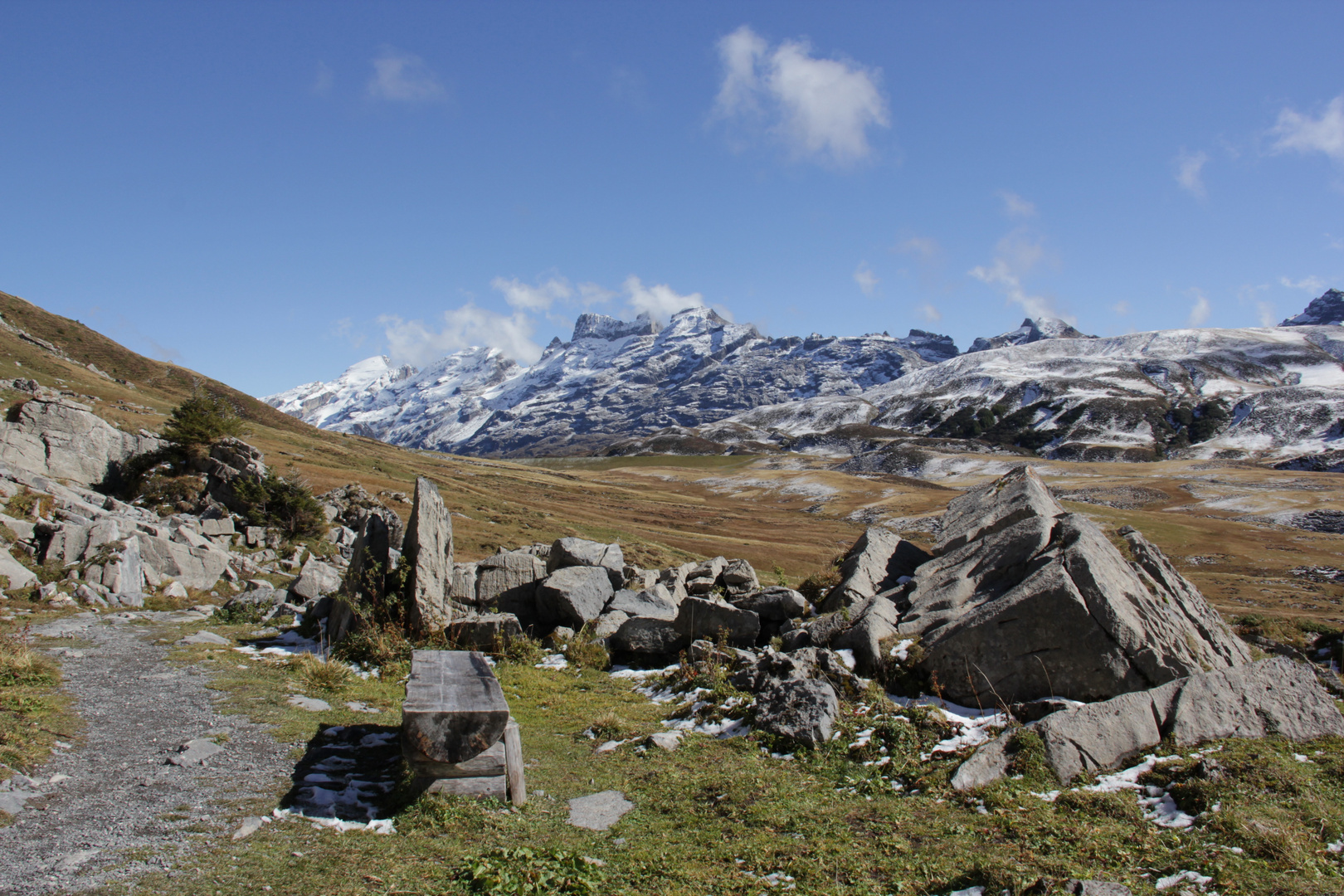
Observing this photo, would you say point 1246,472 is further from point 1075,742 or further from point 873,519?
point 1075,742

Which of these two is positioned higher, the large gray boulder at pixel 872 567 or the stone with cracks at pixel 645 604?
the large gray boulder at pixel 872 567

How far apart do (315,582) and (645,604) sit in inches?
452

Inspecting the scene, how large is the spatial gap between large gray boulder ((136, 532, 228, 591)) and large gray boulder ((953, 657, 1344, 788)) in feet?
74.8

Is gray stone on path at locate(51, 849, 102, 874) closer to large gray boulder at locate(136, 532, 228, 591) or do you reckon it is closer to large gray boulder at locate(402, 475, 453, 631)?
large gray boulder at locate(402, 475, 453, 631)

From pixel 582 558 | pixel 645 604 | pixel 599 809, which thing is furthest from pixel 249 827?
pixel 582 558

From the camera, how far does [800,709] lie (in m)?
9.98

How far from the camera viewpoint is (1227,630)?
12711mm

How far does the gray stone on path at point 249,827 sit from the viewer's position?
641cm

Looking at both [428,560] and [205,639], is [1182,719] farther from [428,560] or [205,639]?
[205,639]

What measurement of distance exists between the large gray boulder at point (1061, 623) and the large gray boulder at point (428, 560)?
10.3 metres

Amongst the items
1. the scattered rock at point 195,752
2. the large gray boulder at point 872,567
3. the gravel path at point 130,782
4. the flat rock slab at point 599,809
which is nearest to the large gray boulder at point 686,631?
the large gray boulder at point 872,567

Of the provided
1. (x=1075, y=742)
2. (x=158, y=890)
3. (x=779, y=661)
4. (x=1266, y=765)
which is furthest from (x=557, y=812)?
(x=1266, y=765)

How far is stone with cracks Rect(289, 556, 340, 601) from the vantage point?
21031 millimetres

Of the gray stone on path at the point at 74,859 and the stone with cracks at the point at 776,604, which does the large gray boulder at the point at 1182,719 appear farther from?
the gray stone on path at the point at 74,859
